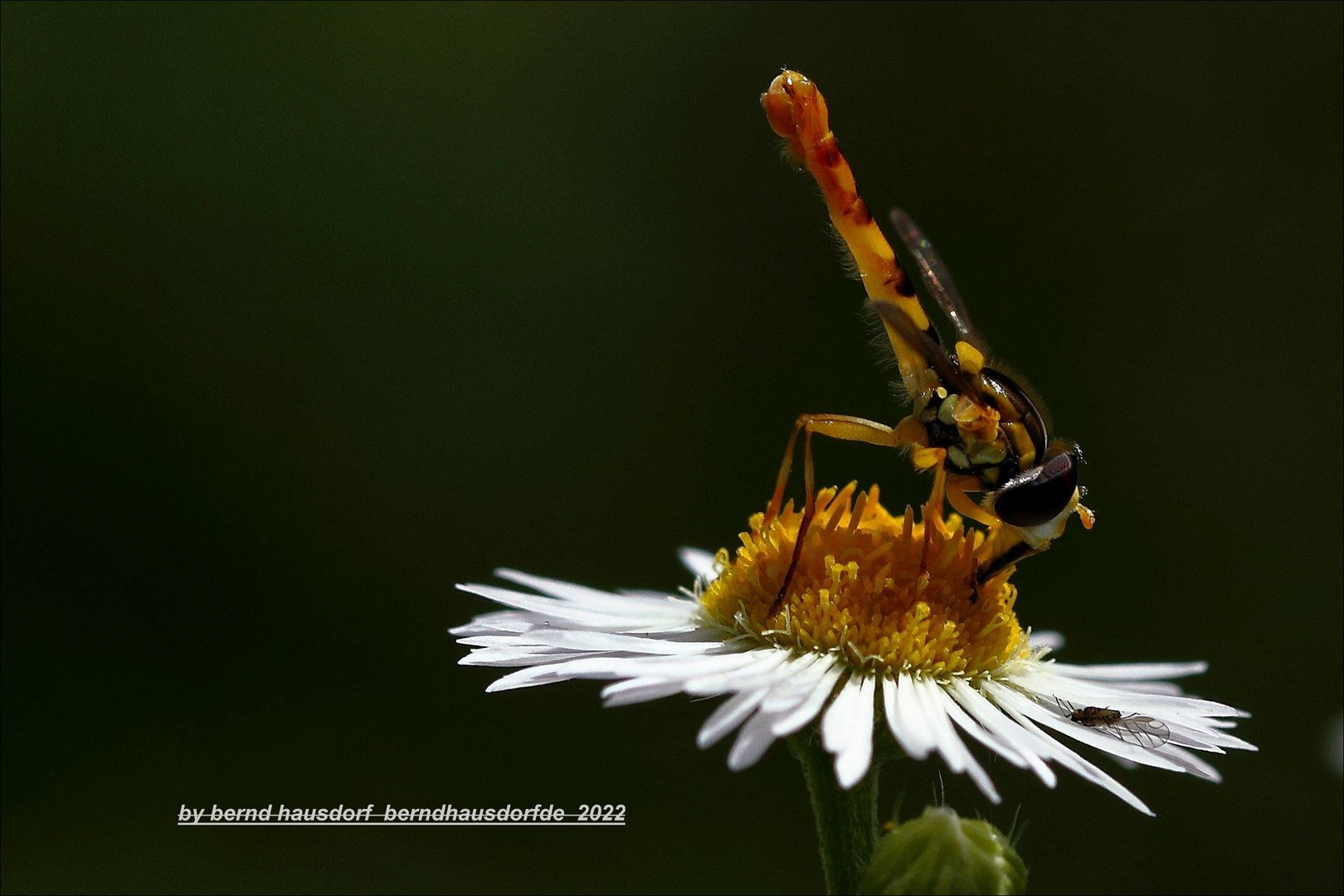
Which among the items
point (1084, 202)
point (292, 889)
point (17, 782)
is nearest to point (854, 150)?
point (1084, 202)

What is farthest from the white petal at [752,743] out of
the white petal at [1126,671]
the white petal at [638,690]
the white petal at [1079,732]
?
the white petal at [1126,671]

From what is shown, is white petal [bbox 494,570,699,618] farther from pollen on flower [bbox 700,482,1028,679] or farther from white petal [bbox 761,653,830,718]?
white petal [bbox 761,653,830,718]

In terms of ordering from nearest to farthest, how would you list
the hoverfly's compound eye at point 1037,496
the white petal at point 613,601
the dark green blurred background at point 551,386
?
the hoverfly's compound eye at point 1037,496 < the white petal at point 613,601 < the dark green blurred background at point 551,386

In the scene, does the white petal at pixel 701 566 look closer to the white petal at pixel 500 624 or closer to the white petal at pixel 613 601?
the white petal at pixel 613 601

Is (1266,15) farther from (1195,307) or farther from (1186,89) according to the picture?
(1195,307)

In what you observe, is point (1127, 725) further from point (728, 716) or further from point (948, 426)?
point (728, 716)

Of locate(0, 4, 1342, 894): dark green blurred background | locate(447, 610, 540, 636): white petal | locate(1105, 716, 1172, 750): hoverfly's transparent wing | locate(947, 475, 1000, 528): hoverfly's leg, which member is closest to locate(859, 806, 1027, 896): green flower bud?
locate(1105, 716, 1172, 750): hoverfly's transparent wing
